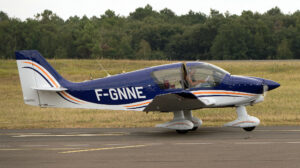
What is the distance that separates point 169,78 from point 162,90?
1.32 feet

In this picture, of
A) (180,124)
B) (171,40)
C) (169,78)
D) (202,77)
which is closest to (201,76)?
(202,77)

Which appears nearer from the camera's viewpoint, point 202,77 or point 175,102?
point 175,102

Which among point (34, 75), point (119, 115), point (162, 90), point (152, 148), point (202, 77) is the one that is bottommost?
point (119, 115)

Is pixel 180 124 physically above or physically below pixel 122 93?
below

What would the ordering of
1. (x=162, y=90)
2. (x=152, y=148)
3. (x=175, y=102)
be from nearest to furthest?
(x=152, y=148) → (x=175, y=102) → (x=162, y=90)

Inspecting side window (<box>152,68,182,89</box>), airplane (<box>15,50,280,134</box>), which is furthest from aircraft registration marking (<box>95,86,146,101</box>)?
side window (<box>152,68,182,89</box>)

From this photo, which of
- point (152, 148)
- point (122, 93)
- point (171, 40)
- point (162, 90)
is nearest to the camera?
point (152, 148)

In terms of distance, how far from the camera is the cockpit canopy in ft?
49.1

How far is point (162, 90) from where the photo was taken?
595 inches

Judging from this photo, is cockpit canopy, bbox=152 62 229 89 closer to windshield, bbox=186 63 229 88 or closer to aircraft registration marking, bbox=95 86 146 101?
windshield, bbox=186 63 229 88

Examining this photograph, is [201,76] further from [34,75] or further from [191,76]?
Answer: [34,75]

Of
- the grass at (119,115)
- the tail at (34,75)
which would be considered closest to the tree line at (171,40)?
the grass at (119,115)

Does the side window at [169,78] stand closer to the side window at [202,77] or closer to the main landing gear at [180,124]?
the side window at [202,77]

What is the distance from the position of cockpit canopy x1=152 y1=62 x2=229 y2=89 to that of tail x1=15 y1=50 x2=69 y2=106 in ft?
10.9
